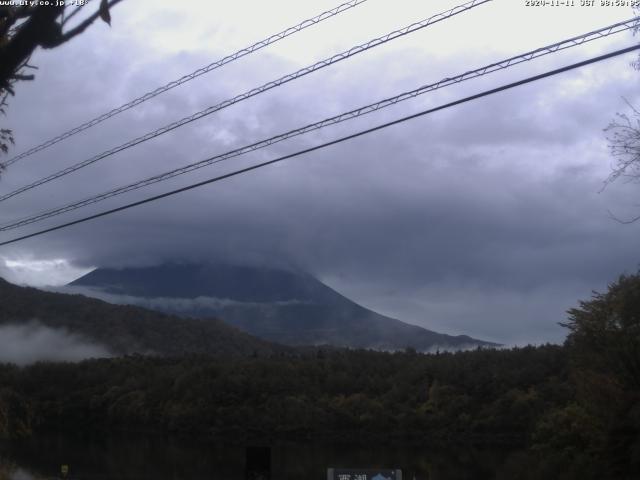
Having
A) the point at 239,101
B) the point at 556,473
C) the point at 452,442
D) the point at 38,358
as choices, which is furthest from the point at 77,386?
the point at 239,101

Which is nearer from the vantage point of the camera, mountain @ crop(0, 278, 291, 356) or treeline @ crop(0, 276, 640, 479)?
treeline @ crop(0, 276, 640, 479)

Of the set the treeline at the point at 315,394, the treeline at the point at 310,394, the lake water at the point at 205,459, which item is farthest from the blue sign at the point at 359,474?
the treeline at the point at 310,394

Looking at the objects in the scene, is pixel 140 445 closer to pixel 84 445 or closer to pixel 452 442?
pixel 84 445

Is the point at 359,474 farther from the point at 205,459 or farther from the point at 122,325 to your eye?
the point at 122,325

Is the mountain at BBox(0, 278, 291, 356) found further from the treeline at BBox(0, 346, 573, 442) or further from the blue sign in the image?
the blue sign

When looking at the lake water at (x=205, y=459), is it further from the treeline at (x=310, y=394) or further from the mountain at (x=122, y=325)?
the mountain at (x=122, y=325)

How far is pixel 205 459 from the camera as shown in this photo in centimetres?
6600

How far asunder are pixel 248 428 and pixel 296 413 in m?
6.05

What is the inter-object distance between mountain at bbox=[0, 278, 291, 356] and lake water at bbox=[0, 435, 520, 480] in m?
32.4

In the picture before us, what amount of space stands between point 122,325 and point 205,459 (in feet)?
231

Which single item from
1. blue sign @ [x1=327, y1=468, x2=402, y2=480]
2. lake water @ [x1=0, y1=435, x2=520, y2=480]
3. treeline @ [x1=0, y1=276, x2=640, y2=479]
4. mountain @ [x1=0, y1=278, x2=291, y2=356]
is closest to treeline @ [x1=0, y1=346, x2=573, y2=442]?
treeline @ [x1=0, y1=276, x2=640, y2=479]

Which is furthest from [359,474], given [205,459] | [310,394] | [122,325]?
[122,325]

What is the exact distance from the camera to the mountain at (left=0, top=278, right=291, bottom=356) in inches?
4523

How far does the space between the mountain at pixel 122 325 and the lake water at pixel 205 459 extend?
32380 mm
